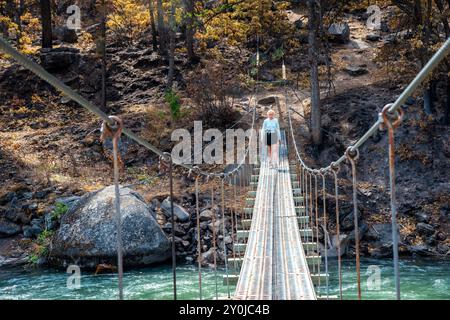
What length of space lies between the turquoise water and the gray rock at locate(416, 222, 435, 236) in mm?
945

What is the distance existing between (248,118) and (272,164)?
11.3ft

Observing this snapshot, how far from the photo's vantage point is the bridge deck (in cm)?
405

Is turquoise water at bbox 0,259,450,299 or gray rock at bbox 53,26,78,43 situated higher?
gray rock at bbox 53,26,78,43

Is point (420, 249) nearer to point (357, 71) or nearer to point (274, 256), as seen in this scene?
point (274, 256)

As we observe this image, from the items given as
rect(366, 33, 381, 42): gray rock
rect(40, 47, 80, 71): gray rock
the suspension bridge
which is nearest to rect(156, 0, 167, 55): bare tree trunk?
rect(40, 47, 80, 71): gray rock

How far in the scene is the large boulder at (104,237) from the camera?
791 centimetres

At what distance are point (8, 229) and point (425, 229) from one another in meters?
7.22

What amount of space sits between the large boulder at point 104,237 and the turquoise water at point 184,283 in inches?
10.0

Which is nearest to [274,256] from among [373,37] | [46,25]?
[46,25]

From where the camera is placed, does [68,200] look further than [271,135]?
Yes

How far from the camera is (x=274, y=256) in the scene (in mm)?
5059

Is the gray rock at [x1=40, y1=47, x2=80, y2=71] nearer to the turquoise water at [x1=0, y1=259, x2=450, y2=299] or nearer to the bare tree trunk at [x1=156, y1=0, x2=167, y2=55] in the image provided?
the bare tree trunk at [x1=156, y1=0, x2=167, y2=55]

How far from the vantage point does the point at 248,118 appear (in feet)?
42.7

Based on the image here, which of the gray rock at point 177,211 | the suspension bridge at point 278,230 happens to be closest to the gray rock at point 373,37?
the suspension bridge at point 278,230
